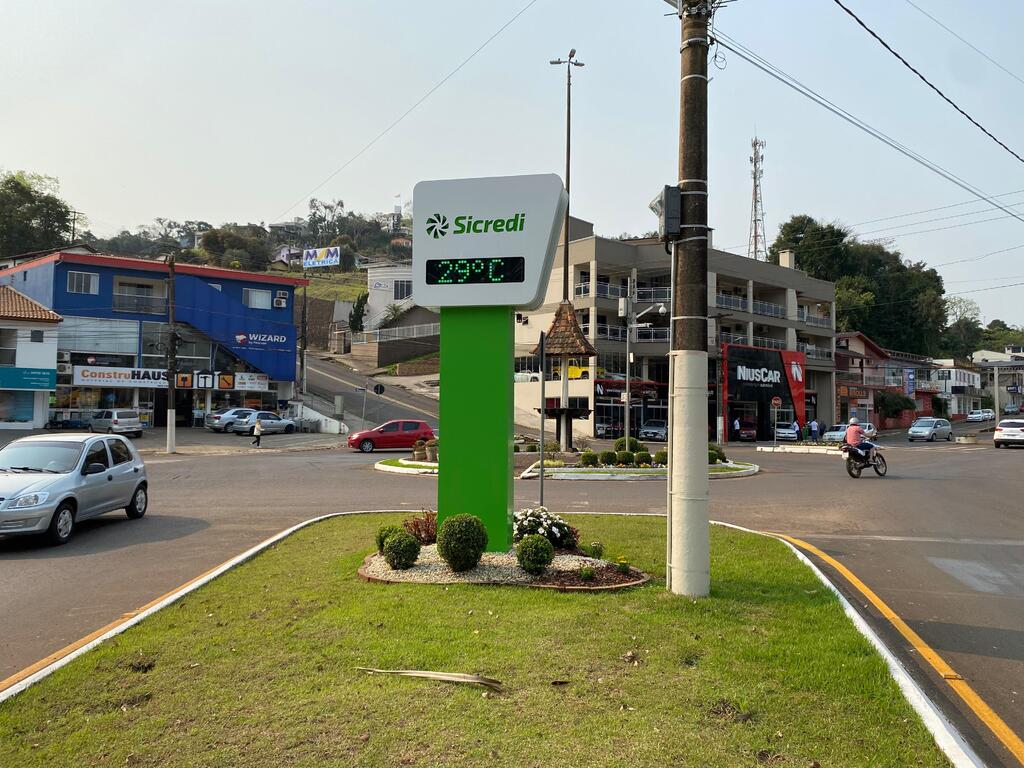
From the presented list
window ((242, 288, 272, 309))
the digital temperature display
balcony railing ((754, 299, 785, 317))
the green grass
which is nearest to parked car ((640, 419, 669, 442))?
balcony railing ((754, 299, 785, 317))

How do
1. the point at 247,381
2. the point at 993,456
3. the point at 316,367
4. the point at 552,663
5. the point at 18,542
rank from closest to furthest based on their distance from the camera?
the point at 552,663 → the point at 18,542 → the point at 993,456 → the point at 247,381 → the point at 316,367

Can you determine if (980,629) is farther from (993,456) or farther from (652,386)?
(652,386)

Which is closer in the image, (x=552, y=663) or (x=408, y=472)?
(x=552, y=663)

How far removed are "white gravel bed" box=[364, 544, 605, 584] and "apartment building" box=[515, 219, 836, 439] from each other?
121 ft

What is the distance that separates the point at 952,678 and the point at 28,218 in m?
86.1

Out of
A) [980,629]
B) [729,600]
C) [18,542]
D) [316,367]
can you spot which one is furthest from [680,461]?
[316,367]

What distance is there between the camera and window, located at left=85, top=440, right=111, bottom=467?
1152 centimetres

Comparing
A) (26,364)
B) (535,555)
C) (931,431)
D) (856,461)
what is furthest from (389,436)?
(931,431)

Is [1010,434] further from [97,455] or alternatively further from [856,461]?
[97,455]

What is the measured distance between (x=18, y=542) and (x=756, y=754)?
1077 cm

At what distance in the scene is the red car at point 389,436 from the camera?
32444 millimetres

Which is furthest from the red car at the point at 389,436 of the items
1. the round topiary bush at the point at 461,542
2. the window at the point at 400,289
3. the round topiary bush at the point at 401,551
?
the window at the point at 400,289

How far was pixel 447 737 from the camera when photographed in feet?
12.9

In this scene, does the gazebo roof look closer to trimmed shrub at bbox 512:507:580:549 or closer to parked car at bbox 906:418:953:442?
trimmed shrub at bbox 512:507:580:549
